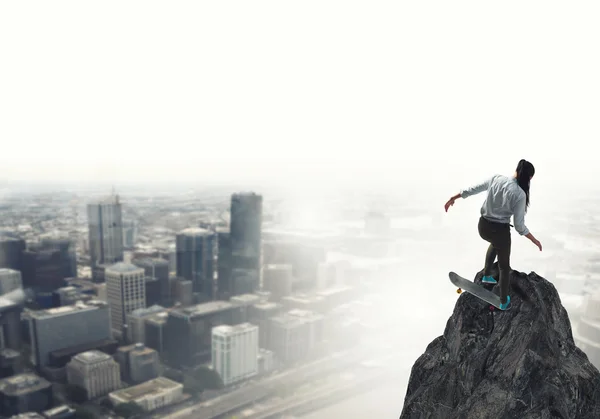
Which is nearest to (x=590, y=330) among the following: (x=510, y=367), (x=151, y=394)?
(x=510, y=367)

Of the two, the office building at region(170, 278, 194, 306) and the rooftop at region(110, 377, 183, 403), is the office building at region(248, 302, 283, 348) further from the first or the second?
the rooftop at region(110, 377, 183, 403)

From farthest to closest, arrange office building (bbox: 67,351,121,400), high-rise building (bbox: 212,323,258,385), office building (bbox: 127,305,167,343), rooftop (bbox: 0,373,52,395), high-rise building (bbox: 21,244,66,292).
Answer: high-rise building (bbox: 21,244,66,292), office building (bbox: 127,305,167,343), high-rise building (bbox: 212,323,258,385), office building (bbox: 67,351,121,400), rooftop (bbox: 0,373,52,395)

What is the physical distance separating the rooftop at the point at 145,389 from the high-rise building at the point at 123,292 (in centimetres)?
372

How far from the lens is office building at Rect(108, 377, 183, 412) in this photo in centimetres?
942

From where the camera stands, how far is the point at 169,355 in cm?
1216

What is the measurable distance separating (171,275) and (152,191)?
16.6 feet

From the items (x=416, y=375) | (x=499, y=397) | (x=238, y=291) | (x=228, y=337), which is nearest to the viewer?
(x=499, y=397)

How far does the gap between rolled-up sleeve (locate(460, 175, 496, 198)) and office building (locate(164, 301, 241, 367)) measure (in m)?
11.8

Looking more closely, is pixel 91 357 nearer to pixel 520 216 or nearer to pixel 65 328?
pixel 65 328

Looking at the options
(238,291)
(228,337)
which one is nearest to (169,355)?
(228,337)

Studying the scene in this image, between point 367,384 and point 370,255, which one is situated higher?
point 370,255

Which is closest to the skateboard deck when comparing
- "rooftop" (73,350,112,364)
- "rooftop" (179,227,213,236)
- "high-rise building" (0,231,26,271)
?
"rooftop" (73,350,112,364)

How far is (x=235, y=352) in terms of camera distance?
11.2m

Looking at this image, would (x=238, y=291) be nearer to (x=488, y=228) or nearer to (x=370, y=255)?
(x=370, y=255)
